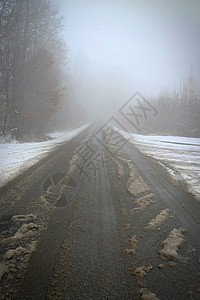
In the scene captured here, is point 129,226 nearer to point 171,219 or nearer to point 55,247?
point 171,219

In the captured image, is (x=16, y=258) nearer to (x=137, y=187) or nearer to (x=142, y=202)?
(x=142, y=202)

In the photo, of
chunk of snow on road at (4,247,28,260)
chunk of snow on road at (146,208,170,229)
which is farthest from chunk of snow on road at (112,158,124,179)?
chunk of snow on road at (4,247,28,260)

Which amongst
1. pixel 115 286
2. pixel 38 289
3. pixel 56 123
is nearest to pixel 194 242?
pixel 115 286

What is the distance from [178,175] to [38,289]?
184 inches

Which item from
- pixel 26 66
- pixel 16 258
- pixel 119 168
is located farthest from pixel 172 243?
pixel 26 66

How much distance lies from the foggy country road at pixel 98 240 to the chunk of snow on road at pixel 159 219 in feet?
0.05

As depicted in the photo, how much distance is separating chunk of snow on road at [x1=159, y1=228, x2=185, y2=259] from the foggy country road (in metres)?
0.01

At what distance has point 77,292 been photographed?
1574 mm

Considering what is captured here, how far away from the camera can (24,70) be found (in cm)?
1283

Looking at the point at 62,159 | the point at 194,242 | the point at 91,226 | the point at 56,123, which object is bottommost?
the point at 194,242

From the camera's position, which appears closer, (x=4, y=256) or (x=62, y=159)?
(x=4, y=256)

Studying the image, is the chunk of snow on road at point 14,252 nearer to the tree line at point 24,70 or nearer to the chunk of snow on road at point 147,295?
the chunk of snow on road at point 147,295

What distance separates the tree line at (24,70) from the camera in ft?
38.2

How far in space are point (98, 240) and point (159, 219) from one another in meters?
1.12
